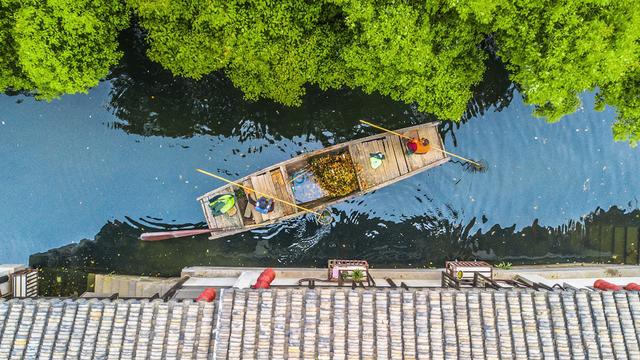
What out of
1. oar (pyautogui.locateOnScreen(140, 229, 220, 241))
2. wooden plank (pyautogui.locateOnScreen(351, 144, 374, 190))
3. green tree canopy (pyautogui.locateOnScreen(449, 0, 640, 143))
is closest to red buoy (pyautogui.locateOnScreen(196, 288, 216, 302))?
oar (pyautogui.locateOnScreen(140, 229, 220, 241))

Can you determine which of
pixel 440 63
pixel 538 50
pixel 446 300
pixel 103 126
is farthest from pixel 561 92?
pixel 103 126

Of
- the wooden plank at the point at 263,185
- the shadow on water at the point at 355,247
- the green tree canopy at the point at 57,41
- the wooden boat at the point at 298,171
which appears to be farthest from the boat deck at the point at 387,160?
the green tree canopy at the point at 57,41

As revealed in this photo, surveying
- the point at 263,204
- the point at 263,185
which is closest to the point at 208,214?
the point at 263,204

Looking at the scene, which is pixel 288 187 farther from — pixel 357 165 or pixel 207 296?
pixel 207 296

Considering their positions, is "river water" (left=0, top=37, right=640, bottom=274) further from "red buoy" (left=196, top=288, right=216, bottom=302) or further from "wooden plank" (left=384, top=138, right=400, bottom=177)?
"red buoy" (left=196, top=288, right=216, bottom=302)

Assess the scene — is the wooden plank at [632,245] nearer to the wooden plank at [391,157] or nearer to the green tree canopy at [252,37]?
the wooden plank at [391,157]

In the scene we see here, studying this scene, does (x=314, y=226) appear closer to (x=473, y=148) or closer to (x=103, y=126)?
(x=473, y=148)

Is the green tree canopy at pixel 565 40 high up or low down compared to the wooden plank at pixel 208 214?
up
